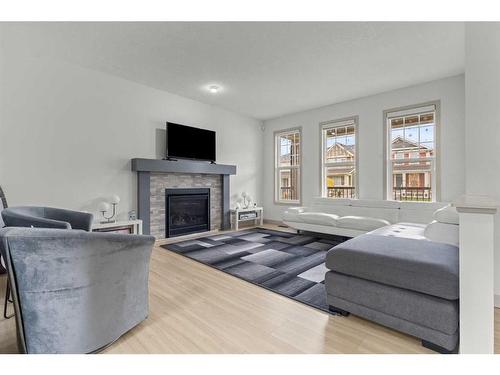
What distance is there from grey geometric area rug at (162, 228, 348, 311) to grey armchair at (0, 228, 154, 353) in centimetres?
139

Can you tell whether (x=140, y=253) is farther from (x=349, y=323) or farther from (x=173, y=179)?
(x=173, y=179)

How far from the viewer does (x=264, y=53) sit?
3.14 meters

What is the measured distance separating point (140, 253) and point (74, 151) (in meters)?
2.71

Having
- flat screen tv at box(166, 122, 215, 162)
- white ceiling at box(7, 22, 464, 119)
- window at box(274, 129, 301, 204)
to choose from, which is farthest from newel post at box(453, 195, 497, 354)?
window at box(274, 129, 301, 204)

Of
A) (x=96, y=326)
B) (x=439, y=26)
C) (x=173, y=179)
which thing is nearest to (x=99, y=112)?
(x=173, y=179)

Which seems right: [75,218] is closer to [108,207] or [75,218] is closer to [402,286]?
→ [108,207]

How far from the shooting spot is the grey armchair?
128 cm

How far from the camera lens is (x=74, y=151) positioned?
140 inches

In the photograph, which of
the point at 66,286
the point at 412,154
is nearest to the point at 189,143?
the point at 66,286

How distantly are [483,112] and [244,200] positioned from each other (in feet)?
14.8

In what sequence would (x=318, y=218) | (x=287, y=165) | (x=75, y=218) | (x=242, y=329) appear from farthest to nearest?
(x=287, y=165), (x=318, y=218), (x=75, y=218), (x=242, y=329)

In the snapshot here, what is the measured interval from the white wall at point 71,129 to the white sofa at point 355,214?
3.02 meters

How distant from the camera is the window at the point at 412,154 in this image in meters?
4.16

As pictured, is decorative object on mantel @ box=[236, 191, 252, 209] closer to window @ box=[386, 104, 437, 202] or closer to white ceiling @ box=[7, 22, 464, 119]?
white ceiling @ box=[7, 22, 464, 119]
